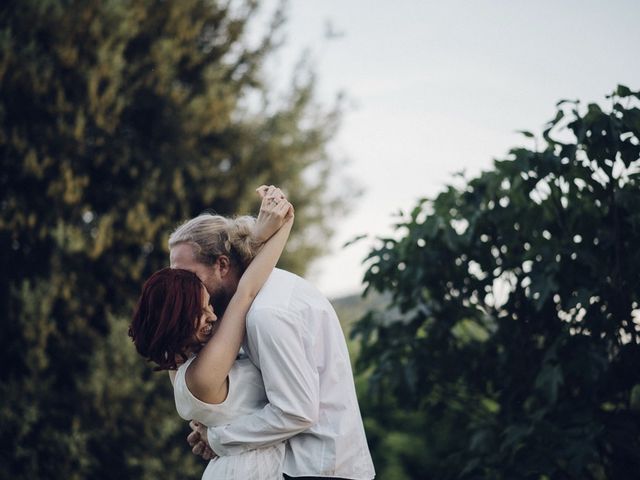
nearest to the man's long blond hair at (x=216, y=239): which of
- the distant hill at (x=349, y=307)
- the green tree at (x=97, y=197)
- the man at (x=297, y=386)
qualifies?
the man at (x=297, y=386)

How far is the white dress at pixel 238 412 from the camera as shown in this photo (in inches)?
89.6

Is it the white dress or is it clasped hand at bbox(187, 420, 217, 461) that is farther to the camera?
clasped hand at bbox(187, 420, 217, 461)

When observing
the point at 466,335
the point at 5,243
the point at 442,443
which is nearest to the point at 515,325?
the point at 466,335

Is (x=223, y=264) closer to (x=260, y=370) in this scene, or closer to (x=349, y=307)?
(x=260, y=370)

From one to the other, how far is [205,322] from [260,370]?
0.80 feet

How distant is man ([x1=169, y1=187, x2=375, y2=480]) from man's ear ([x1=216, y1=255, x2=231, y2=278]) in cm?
4

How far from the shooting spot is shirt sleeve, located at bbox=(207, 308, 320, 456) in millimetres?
2174

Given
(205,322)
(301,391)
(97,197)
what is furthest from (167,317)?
(97,197)

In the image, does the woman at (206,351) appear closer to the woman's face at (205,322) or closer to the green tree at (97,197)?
the woman's face at (205,322)

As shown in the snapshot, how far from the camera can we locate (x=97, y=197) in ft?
23.6

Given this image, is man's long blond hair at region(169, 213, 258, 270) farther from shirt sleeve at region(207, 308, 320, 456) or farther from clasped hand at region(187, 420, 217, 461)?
clasped hand at region(187, 420, 217, 461)

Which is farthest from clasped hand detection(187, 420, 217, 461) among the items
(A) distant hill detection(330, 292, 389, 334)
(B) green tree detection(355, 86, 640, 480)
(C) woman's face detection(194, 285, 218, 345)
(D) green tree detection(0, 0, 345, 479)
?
(A) distant hill detection(330, 292, 389, 334)

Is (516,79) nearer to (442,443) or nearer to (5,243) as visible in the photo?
(442,443)

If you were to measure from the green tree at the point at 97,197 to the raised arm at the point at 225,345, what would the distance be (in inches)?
186
